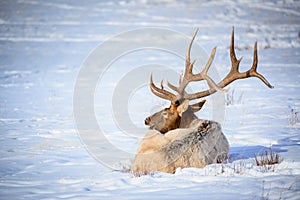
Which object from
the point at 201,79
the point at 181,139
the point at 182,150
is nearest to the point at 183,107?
the point at 201,79

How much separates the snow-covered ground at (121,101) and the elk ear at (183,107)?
3.50ft

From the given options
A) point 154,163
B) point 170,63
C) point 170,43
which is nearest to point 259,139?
point 154,163

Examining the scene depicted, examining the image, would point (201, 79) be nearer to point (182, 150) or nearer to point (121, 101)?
Answer: point (182, 150)

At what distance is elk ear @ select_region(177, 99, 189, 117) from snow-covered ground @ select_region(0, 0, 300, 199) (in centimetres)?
107

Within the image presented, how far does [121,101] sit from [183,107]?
16.1 feet

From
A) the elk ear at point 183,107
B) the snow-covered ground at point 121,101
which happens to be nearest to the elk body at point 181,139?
the elk ear at point 183,107

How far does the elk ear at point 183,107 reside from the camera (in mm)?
6695

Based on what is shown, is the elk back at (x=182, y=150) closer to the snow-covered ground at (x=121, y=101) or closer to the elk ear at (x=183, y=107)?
the snow-covered ground at (x=121, y=101)

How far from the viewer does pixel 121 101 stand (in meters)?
11.4

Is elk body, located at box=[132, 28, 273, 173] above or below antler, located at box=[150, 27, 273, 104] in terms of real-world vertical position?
below

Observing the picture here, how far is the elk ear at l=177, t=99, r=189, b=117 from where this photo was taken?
6695mm

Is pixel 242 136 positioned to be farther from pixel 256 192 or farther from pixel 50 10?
pixel 50 10

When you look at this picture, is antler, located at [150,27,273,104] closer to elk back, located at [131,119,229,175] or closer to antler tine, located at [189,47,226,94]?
antler tine, located at [189,47,226,94]

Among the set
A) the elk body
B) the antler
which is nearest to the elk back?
the elk body
